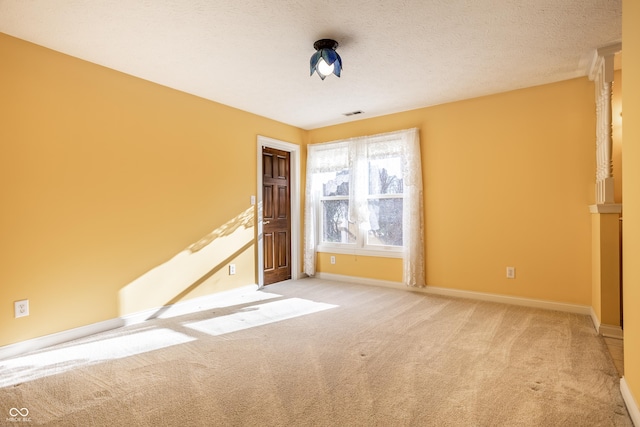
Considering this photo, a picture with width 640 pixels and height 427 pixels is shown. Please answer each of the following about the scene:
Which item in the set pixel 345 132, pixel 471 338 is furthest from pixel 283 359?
pixel 345 132

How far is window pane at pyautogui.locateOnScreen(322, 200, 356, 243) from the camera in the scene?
5.24 metres

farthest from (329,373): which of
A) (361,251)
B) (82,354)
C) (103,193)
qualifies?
(361,251)

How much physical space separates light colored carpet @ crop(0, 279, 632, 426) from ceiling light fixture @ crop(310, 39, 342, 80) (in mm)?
2272

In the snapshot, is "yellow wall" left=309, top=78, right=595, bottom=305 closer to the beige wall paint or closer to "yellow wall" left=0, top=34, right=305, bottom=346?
the beige wall paint

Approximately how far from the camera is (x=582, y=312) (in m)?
3.46

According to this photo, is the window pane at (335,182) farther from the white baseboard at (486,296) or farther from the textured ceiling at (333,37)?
the textured ceiling at (333,37)

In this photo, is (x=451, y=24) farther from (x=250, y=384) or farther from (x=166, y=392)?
(x=166, y=392)

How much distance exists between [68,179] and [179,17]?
67.8 inches

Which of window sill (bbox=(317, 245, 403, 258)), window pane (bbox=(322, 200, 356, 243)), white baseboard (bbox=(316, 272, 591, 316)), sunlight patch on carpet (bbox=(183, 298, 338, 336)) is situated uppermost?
window pane (bbox=(322, 200, 356, 243))

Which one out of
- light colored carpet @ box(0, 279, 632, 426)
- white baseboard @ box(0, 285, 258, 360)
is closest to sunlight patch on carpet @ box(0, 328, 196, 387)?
light colored carpet @ box(0, 279, 632, 426)

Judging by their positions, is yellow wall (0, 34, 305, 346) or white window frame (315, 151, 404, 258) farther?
white window frame (315, 151, 404, 258)

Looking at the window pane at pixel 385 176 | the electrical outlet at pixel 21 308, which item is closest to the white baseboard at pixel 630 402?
the window pane at pixel 385 176

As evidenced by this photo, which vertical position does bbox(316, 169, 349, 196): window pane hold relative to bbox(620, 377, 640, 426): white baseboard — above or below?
above

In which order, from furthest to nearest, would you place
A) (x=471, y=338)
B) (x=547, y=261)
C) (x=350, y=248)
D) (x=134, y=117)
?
(x=350, y=248), (x=547, y=261), (x=134, y=117), (x=471, y=338)
